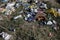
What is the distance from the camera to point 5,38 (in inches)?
183

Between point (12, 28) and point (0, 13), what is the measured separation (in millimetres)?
814

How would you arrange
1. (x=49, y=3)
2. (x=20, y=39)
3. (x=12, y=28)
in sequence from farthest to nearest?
(x=49, y=3)
(x=12, y=28)
(x=20, y=39)

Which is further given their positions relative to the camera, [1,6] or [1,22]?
[1,6]

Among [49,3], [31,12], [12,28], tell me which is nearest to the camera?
[12,28]

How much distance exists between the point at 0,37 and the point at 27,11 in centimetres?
127

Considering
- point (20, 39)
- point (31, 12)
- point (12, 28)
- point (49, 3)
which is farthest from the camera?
point (49, 3)

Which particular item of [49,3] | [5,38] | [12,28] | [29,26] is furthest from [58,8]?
[5,38]

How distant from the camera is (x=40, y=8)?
5730 millimetres

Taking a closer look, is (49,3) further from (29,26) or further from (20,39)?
(20,39)

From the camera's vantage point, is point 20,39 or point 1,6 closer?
point 20,39

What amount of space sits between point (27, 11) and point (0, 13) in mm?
A: 806

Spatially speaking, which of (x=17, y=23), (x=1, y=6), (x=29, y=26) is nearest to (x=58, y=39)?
(x=29, y=26)

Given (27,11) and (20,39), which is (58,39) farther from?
(27,11)

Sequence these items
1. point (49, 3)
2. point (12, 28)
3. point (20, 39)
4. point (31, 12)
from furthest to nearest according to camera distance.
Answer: point (49, 3) < point (31, 12) < point (12, 28) < point (20, 39)
